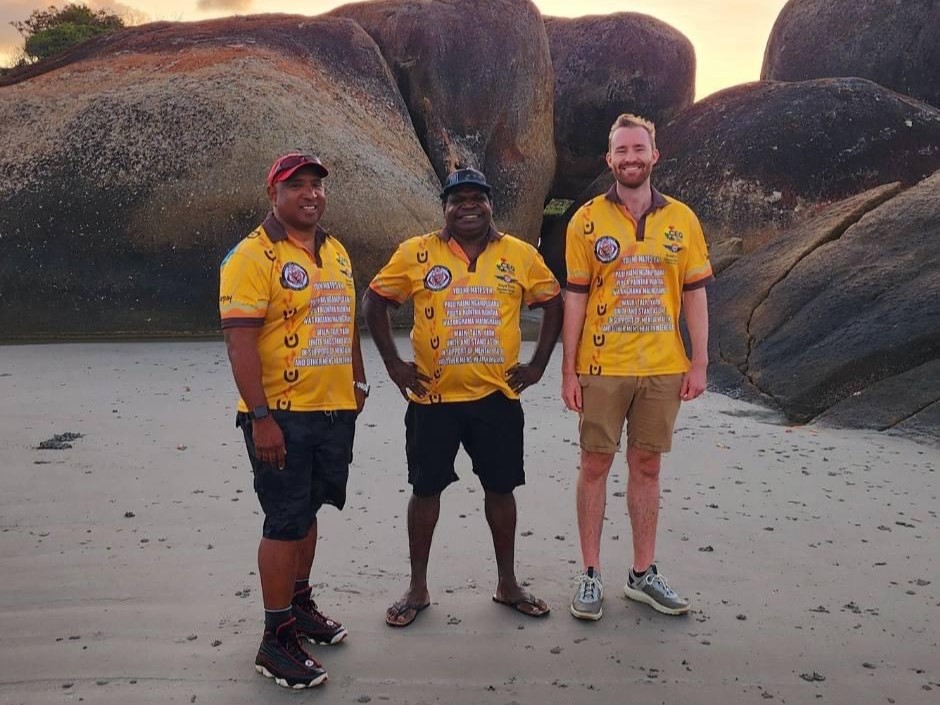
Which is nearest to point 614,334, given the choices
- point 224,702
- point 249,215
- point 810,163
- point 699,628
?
point 699,628

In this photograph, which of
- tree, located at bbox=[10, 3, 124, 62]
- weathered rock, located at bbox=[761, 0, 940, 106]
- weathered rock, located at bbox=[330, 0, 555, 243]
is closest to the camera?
weathered rock, located at bbox=[330, 0, 555, 243]

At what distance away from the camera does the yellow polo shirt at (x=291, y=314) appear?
2.80 metres

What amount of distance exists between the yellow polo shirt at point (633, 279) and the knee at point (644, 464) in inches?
11.7

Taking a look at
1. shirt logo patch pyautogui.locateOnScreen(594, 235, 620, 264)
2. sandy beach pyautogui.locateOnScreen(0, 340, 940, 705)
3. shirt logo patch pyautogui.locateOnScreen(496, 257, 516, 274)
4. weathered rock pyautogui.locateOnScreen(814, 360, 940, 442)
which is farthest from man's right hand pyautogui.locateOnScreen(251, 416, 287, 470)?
weathered rock pyautogui.locateOnScreen(814, 360, 940, 442)

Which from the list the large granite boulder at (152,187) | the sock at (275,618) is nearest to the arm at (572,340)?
the sock at (275,618)

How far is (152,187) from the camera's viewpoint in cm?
975

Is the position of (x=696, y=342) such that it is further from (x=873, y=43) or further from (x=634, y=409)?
(x=873, y=43)

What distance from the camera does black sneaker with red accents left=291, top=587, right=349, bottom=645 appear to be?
306 centimetres

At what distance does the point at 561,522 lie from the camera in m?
4.16

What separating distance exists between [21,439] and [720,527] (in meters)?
3.75

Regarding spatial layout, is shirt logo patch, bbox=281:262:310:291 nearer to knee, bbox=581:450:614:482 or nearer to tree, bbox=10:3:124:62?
knee, bbox=581:450:614:482

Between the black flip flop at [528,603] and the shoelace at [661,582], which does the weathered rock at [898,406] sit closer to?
the shoelace at [661,582]

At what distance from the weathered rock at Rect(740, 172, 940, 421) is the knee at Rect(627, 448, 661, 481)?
10.4 feet

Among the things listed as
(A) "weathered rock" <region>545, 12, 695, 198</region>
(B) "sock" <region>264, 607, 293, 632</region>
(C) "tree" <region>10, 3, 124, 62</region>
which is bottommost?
(B) "sock" <region>264, 607, 293, 632</region>
